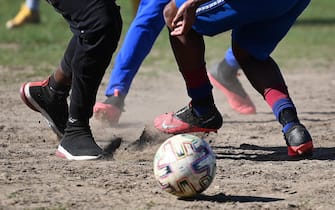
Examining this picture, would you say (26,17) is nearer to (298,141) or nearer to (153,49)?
(153,49)

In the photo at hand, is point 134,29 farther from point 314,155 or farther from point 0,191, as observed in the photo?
point 0,191

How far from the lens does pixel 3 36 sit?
1270cm

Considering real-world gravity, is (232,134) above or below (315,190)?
below

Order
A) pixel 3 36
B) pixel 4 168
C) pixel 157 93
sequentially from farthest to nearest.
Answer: pixel 3 36, pixel 157 93, pixel 4 168

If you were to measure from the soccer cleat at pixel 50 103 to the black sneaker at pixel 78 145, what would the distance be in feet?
1.50

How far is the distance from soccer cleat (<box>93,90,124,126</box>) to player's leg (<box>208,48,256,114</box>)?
125cm

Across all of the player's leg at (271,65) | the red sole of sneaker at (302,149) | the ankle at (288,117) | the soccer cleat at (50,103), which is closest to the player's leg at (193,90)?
the player's leg at (271,65)

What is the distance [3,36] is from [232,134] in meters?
6.76

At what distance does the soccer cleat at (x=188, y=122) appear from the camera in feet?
19.3

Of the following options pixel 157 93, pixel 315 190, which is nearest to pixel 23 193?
pixel 315 190

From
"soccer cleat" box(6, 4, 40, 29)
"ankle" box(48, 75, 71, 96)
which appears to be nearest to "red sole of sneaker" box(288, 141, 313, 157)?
"ankle" box(48, 75, 71, 96)

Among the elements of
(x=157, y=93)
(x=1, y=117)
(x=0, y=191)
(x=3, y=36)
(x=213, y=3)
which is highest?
(x=213, y=3)

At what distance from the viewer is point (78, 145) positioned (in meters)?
5.44

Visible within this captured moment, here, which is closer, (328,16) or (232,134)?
(232,134)
